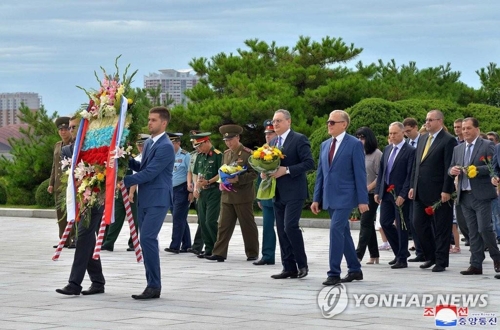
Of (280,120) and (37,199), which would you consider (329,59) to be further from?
(280,120)

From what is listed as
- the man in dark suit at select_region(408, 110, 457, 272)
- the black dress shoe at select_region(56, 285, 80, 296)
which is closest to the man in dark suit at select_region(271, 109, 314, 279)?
the man in dark suit at select_region(408, 110, 457, 272)

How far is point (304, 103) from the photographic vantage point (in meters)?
26.7

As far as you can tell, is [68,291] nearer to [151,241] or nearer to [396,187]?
[151,241]

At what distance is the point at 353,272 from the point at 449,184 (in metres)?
2.00

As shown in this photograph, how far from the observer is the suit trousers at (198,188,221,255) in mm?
15938

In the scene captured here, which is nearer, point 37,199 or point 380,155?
point 380,155

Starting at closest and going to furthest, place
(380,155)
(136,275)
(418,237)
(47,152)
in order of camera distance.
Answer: (136,275)
(418,237)
(380,155)
(47,152)

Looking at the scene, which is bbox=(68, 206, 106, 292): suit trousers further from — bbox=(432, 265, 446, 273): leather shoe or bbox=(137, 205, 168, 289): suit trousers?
bbox=(432, 265, 446, 273): leather shoe

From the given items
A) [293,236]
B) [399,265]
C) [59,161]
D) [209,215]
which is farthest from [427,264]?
[59,161]

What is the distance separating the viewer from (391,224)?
14484 mm

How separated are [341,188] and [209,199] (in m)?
4.26

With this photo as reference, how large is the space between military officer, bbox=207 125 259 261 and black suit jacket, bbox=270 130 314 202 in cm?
206

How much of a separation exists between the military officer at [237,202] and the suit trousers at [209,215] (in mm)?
531

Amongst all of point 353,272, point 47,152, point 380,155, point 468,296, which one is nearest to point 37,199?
point 47,152
